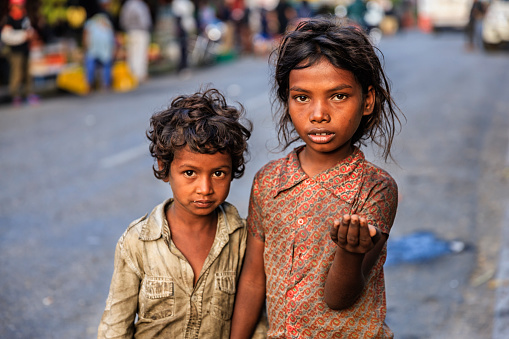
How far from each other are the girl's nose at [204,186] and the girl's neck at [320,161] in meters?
0.31

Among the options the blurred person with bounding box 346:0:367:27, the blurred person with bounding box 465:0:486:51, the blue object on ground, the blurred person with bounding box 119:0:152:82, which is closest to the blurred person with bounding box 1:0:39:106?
the blurred person with bounding box 119:0:152:82

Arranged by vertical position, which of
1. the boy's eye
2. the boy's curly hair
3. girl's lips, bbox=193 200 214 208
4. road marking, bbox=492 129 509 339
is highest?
the boy's eye

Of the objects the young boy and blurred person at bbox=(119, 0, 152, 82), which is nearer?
the young boy

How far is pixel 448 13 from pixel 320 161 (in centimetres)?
3364

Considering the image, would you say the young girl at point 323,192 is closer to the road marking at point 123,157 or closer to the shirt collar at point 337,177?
the shirt collar at point 337,177

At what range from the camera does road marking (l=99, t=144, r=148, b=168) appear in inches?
299

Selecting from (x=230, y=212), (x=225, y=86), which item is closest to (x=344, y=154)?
(x=230, y=212)

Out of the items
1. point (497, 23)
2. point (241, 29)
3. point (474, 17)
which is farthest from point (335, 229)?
point (241, 29)

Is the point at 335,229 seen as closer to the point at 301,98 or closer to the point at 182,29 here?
the point at 301,98

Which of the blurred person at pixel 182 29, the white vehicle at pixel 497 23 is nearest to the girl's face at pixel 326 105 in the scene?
the blurred person at pixel 182 29

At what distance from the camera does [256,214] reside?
2066 millimetres

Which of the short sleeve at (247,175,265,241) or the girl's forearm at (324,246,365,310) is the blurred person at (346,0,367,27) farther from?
the girl's forearm at (324,246,365,310)

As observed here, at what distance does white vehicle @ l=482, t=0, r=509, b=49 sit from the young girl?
19.4 meters

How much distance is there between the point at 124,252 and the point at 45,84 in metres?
13.1
